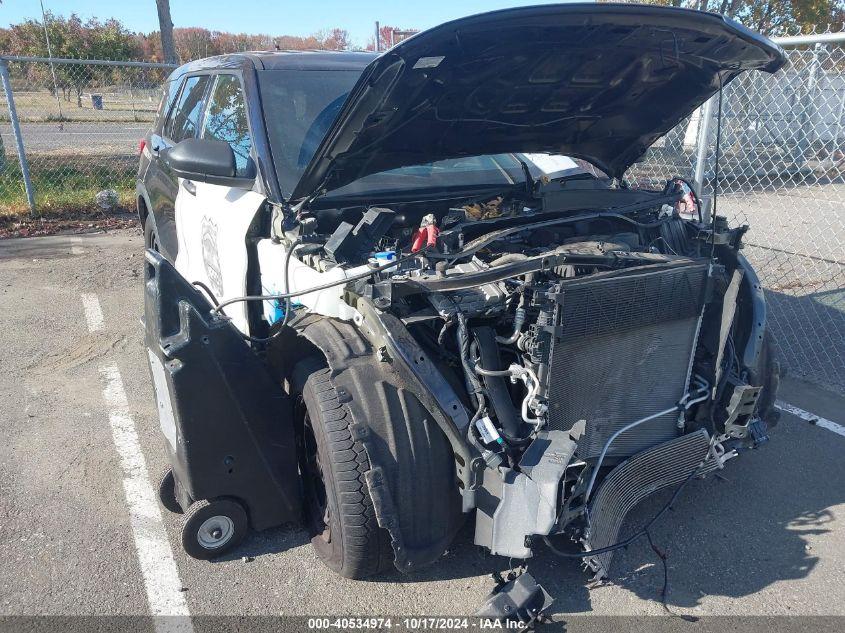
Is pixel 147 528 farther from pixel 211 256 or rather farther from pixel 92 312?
pixel 92 312

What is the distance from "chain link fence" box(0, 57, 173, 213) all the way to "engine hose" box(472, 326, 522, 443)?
458 centimetres

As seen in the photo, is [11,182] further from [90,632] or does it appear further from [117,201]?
[90,632]

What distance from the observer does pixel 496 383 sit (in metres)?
2.57

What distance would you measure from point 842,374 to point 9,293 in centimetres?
725

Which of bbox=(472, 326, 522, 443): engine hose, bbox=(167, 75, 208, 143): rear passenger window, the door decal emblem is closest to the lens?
bbox=(472, 326, 522, 443): engine hose

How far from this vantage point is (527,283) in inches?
101

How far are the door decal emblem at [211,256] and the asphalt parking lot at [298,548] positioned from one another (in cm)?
97

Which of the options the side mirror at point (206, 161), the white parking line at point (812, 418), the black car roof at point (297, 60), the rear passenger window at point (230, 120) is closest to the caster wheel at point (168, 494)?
the side mirror at point (206, 161)

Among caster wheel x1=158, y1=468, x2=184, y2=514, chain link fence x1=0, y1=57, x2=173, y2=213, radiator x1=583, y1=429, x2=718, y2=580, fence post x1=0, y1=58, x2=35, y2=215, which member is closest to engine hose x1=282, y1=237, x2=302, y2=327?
caster wheel x1=158, y1=468, x2=184, y2=514

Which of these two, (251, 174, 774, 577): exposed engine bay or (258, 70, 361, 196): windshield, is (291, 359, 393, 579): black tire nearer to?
(251, 174, 774, 577): exposed engine bay

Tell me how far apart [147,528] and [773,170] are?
671 cm

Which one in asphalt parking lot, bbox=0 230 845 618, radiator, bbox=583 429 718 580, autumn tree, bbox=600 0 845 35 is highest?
autumn tree, bbox=600 0 845 35

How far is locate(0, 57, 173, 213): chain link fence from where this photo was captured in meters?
9.67

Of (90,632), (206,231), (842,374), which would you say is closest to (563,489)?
(90,632)
